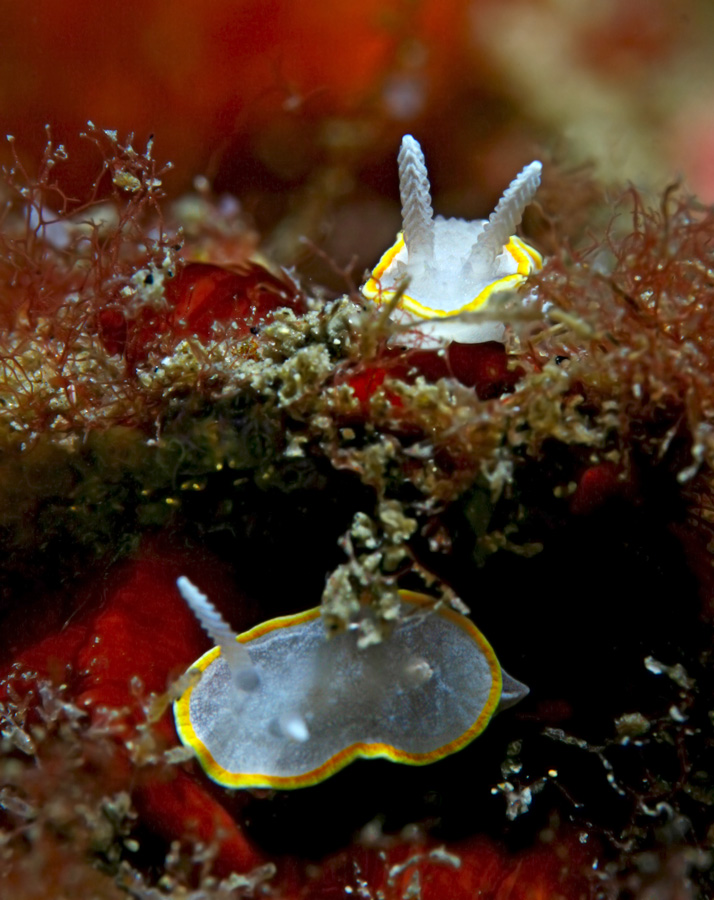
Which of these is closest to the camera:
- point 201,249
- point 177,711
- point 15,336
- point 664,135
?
point 177,711

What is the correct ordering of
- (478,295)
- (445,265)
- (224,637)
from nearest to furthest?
(224,637) → (478,295) → (445,265)

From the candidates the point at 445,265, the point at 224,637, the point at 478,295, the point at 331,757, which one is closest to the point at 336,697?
the point at 331,757

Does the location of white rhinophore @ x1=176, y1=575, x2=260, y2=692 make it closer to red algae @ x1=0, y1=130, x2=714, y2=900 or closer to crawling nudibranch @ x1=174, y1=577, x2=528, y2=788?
crawling nudibranch @ x1=174, y1=577, x2=528, y2=788

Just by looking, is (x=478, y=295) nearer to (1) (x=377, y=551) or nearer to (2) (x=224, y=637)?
(1) (x=377, y=551)

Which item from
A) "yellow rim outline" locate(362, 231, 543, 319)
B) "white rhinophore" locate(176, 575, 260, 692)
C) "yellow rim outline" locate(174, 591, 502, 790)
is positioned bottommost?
"yellow rim outline" locate(174, 591, 502, 790)

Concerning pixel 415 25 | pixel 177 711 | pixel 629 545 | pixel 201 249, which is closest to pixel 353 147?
pixel 415 25

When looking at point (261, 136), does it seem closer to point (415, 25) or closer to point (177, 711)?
point (415, 25)

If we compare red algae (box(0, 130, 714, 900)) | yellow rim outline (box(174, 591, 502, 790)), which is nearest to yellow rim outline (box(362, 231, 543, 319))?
red algae (box(0, 130, 714, 900))

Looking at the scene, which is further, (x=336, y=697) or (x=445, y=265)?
(x=445, y=265)
